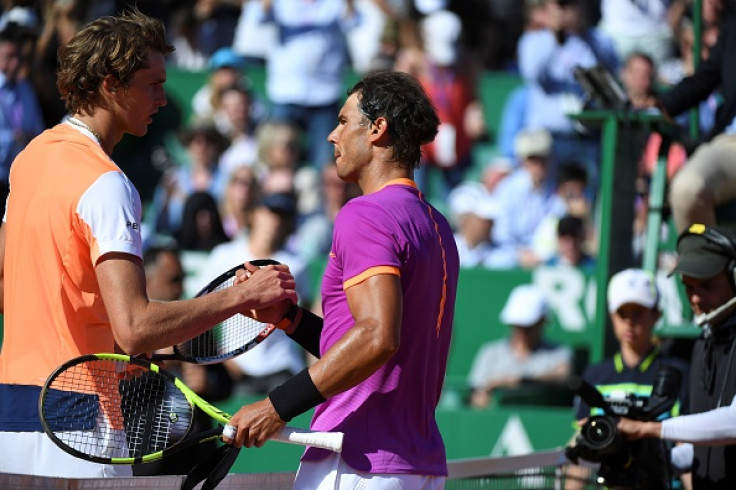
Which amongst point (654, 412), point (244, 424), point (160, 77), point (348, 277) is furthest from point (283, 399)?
point (654, 412)

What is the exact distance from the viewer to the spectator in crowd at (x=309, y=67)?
1150 centimetres

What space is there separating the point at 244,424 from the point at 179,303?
1.40ft

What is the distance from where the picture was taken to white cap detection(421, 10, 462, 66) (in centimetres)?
1174

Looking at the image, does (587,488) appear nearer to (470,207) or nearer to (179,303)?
(179,303)

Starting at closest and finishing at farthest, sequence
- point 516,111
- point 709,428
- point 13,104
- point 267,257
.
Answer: point 709,428, point 267,257, point 13,104, point 516,111

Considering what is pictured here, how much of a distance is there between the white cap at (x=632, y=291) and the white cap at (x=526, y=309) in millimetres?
2792

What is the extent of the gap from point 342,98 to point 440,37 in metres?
1.15

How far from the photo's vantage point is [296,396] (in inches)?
123

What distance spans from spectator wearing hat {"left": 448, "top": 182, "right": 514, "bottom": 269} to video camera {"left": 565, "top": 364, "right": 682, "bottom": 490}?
222 inches

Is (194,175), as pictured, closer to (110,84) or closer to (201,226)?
(201,226)

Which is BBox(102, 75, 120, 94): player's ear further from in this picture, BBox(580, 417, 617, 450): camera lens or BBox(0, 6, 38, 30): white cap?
BBox(0, 6, 38, 30): white cap

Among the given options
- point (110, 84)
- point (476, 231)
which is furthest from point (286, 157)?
point (110, 84)

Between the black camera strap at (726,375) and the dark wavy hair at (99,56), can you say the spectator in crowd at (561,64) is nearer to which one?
the black camera strap at (726,375)

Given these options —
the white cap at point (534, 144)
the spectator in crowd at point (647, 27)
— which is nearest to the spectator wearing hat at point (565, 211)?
the white cap at point (534, 144)
